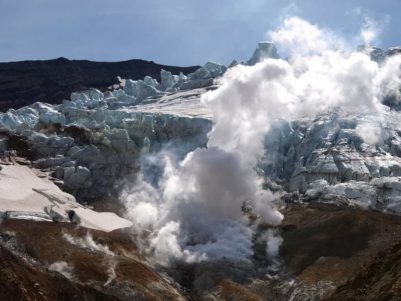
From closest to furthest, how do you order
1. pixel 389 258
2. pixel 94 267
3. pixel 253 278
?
1. pixel 389 258
2. pixel 94 267
3. pixel 253 278

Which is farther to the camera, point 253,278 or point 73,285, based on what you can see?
point 253,278

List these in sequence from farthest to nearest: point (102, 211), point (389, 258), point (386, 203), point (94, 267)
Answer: point (102, 211) → point (386, 203) → point (94, 267) → point (389, 258)

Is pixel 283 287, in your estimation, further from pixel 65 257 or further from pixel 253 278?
pixel 65 257

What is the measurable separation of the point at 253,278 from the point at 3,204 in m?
59.6

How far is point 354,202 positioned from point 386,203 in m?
7.54

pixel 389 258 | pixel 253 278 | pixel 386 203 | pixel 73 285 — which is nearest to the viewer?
pixel 389 258

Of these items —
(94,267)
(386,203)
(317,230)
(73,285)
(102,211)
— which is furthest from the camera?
(102,211)

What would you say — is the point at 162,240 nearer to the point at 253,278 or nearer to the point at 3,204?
the point at 253,278

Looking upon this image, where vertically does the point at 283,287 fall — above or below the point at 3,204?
below

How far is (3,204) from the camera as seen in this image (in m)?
175

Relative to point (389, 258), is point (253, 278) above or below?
below

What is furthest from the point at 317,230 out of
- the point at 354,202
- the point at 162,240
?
the point at 162,240

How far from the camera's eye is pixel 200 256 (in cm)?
16400

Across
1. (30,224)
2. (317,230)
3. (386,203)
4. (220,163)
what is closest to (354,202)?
(386,203)
